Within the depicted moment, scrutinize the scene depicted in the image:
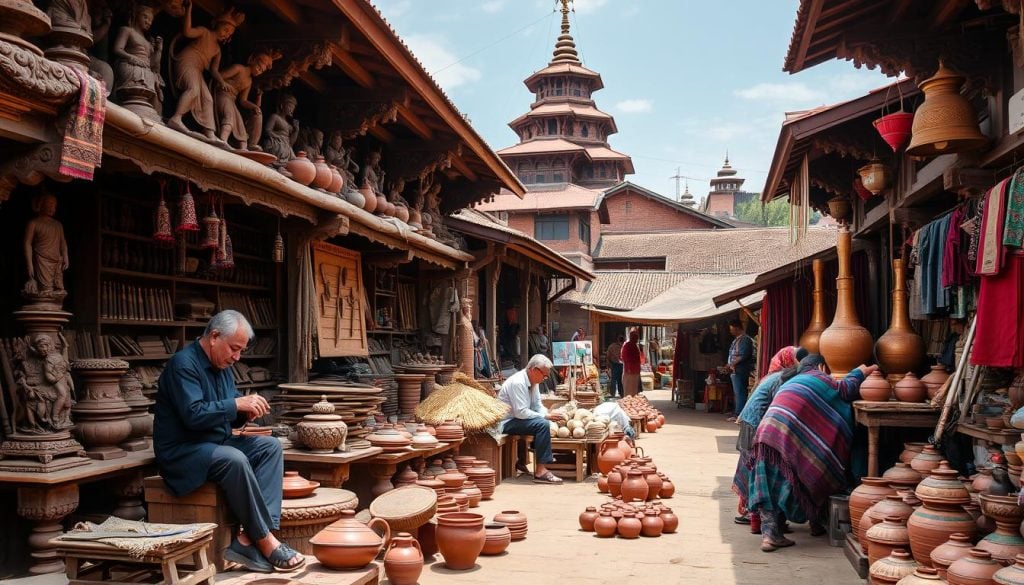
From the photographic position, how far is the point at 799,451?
251 inches

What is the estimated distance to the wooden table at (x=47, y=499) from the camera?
4422 mm

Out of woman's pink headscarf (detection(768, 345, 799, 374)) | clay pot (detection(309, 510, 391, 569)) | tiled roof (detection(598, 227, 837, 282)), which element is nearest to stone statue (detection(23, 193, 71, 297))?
clay pot (detection(309, 510, 391, 569))

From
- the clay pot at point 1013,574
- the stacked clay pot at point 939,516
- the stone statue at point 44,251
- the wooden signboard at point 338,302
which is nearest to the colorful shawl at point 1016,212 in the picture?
the stacked clay pot at point 939,516

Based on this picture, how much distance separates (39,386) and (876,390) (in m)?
5.43

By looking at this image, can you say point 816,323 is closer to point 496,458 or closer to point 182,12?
point 496,458

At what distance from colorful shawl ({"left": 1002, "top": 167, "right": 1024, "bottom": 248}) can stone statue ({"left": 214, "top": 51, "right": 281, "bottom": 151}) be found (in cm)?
495

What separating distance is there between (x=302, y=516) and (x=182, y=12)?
3263 millimetres

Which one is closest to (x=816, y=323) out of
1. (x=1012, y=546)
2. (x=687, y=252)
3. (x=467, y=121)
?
(x=467, y=121)

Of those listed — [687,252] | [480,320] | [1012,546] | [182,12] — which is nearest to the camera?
[1012,546]

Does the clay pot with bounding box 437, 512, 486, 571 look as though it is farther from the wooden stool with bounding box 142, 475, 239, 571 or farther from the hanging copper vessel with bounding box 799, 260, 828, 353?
the hanging copper vessel with bounding box 799, 260, 828, 353

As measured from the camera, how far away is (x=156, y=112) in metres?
5.28

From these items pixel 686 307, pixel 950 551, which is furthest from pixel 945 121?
pixel 686 307

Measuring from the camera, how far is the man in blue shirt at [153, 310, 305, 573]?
4445 mm

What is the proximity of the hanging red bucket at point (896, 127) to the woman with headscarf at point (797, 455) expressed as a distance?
82.8 inches
